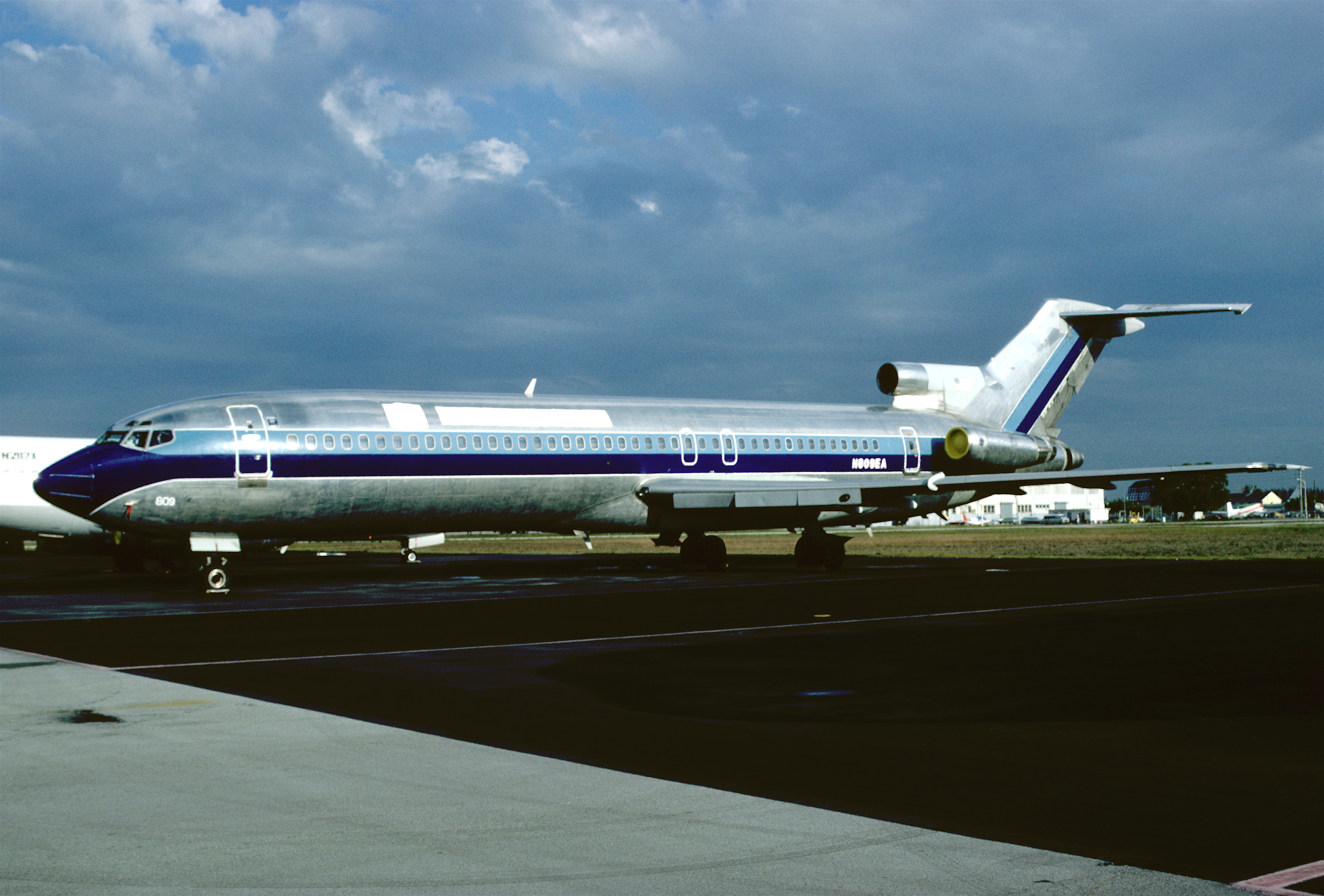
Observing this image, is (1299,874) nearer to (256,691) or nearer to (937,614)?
(256,691)

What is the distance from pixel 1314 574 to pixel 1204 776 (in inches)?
904

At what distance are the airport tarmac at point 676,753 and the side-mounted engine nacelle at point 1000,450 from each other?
17.6 metres

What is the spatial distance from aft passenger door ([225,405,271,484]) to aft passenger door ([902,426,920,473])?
1924cm

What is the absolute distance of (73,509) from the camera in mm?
25203

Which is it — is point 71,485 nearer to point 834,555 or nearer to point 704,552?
point 704,552

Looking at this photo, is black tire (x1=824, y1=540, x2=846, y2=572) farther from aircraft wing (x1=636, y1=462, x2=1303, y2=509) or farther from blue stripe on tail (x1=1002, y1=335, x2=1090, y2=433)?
blue stripe on tail (x1=1002, y1=335, x2=1090, y2=433)

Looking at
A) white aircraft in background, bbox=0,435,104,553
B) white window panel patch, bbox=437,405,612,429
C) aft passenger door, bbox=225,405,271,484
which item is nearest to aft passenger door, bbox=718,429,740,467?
white window panel patch, bbox=437,405,612,429

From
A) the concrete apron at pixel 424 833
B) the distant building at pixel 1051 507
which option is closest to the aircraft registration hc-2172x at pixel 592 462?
the concrete apron at pixel 424 833

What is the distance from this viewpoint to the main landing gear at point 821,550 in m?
33.4

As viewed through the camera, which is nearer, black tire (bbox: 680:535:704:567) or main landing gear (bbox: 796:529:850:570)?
main landing gear (bbox: 796:529:850:570)

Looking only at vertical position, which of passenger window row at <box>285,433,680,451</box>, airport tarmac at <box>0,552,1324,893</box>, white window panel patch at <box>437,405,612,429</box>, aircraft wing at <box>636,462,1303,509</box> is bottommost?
airport tarmac at <box>0,552,1324,893</box>

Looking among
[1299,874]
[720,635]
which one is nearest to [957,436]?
[720,635]

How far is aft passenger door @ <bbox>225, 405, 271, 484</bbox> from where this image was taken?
25703 mm

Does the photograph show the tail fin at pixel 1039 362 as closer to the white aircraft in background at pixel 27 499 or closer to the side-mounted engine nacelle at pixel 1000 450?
the side-mounted engine nacelle at pixel 1000 450
